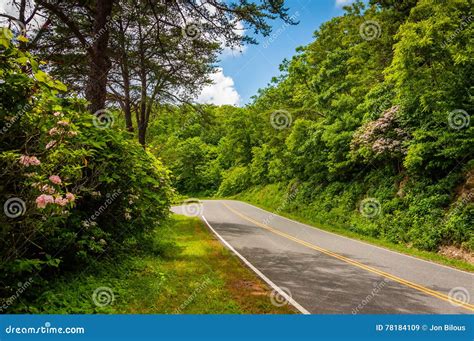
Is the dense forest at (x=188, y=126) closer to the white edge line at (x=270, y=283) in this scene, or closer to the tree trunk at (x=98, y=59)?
the tree trunk at (x=98, y=59)

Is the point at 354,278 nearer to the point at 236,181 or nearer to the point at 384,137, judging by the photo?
the point at 384,137

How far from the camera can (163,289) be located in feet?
24.8

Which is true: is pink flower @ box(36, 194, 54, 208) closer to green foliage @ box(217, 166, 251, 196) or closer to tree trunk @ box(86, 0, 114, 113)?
tree trunk @ box(86, 0, 114, 113)

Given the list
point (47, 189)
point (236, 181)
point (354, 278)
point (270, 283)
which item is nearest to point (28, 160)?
point (47, 189)

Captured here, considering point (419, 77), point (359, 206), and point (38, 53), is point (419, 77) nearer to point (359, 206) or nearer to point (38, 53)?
point (359, 206)

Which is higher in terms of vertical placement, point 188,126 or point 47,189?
point 188,126

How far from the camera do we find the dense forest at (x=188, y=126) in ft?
15.3

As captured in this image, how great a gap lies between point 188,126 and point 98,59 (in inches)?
451

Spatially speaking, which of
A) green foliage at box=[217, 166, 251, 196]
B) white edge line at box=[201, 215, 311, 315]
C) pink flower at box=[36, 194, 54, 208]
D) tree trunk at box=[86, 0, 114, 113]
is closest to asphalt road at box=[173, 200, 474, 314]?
white edge line at box=[201, 215, 311, 315]

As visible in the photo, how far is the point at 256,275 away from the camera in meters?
9.48

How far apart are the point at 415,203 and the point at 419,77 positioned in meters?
6.04

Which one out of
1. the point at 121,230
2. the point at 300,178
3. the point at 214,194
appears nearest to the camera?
the point at 121,230

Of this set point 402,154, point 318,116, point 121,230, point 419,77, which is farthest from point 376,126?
point 121,230

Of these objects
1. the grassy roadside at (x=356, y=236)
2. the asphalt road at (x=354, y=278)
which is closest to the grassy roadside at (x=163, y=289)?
the asphalt road at (x=354, y=278)
